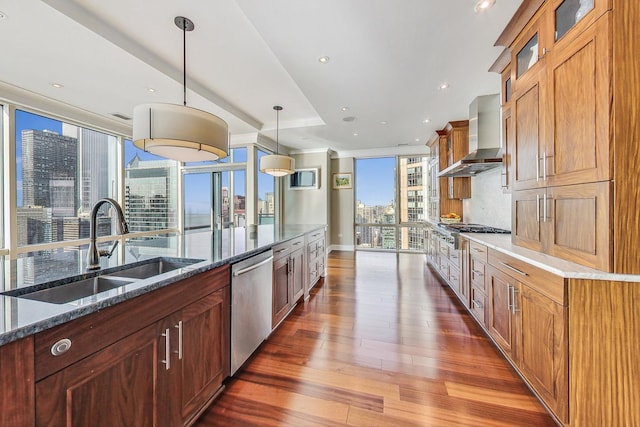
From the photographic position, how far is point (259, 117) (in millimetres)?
4664

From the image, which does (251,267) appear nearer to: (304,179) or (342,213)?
(304,179)

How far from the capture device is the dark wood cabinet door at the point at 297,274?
2830 mm

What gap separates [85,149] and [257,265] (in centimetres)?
404

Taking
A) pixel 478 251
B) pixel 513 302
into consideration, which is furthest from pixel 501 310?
pixel 478 251

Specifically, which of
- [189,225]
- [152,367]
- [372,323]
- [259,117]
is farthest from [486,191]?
[189,225]

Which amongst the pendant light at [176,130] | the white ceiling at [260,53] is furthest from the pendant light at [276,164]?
the pendant light at [176,130]

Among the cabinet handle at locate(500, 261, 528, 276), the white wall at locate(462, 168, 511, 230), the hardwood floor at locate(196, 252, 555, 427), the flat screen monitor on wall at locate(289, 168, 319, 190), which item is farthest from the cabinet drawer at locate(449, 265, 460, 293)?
the flat screen monitor on wall at locate(289, 168, 319, 190)

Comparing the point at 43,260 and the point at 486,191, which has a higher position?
the point at 486,191

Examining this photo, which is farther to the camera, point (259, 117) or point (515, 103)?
point (259, 117)

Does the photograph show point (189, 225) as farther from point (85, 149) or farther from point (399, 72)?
point (399, 72)

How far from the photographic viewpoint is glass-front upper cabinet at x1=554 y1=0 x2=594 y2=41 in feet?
4.62

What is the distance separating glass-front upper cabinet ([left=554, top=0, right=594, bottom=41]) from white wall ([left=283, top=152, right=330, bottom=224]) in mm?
5050

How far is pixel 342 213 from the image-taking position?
22.7 ft

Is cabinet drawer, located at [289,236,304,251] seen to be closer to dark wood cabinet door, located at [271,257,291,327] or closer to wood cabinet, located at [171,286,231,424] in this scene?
dark wood cabinet door, located at [271,257,291,327]
